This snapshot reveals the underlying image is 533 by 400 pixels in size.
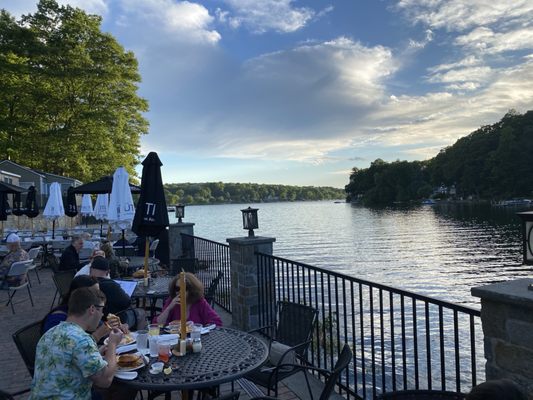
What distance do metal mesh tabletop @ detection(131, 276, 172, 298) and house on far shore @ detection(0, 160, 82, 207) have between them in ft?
74.6

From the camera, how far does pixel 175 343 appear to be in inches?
119

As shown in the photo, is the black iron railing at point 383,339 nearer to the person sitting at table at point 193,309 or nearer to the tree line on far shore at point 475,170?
the person sitting at table at point 193,309

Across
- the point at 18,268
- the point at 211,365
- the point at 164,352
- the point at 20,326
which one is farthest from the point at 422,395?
the point at 18,268

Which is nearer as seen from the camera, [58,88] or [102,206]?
[102,206]

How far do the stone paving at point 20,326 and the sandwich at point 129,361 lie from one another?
3.36 ft

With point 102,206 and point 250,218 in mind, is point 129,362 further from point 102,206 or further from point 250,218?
point 102,206

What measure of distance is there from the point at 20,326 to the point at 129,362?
4854 mm

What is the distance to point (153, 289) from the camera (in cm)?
532

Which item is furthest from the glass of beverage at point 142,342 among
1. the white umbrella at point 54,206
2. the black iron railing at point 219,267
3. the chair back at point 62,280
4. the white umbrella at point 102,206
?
the white umbrella at point 102,206

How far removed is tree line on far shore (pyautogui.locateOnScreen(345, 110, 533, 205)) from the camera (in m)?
73.8

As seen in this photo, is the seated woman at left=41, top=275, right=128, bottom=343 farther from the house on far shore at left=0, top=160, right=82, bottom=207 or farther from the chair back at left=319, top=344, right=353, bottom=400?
the house on far shore at left=0, top=160, right=82, bottom=207

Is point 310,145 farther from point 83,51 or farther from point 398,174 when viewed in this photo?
point 398,174

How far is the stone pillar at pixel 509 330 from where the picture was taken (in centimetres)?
205

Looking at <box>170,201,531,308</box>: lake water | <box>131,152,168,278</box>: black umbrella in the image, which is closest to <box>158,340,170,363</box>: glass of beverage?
<box>131,152,168,278</box>: black umbrella
